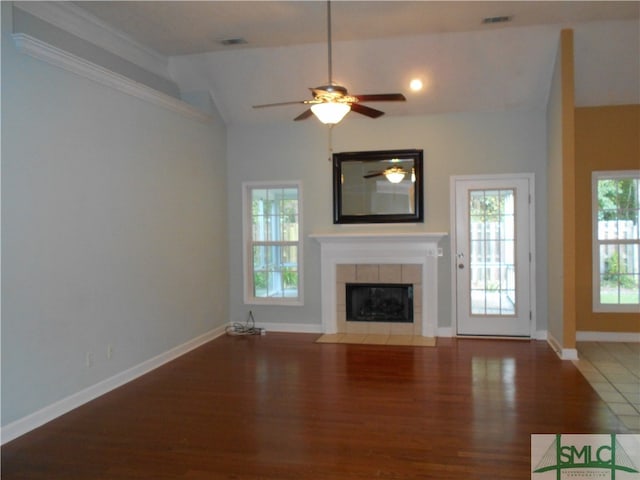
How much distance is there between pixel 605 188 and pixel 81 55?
19.3ft

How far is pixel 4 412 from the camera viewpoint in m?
3.38

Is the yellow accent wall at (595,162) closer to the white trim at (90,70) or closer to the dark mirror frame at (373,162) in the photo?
the dark mirror frame at (373,162)

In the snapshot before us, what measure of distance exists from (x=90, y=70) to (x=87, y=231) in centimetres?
132

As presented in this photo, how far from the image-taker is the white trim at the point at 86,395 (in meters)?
3.47

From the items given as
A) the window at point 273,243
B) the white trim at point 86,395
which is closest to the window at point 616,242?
the window at point 273,243

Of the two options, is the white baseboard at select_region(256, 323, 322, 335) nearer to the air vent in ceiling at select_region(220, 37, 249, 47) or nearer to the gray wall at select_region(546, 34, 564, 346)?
the gray wall at select_region(546, 34, 564, 346)

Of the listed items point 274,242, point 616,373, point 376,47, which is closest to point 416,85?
point 376,47

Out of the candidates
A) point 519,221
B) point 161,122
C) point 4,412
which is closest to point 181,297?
point 161,122

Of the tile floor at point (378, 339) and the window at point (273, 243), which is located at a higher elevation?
the window at point (273, 243)

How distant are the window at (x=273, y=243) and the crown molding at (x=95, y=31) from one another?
6.59 ft

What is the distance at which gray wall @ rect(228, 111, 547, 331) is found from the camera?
6.17 metres

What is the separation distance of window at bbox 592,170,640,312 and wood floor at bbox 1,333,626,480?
1.47 meters

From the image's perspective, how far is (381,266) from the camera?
6.54 metres

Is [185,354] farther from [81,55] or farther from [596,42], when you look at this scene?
[596,42]
